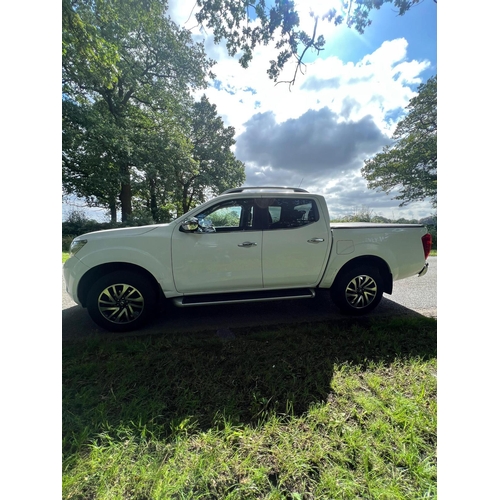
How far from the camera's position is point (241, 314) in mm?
3840

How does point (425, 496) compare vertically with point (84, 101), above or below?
below

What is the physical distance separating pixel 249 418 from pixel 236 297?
5.55 ft

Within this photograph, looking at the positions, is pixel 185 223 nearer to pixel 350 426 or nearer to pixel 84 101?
pixel 350 426

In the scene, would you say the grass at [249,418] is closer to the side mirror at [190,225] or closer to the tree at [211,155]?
the side mirror at [190,225]

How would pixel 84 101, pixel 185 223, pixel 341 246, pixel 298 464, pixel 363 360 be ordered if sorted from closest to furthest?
pixel 298 464, pixel 363 360, pixel 185 223, pixel 341 246, pixel 84 101

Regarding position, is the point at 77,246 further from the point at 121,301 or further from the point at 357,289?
the point at 357,289

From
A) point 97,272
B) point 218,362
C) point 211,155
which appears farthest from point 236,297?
point 211,155

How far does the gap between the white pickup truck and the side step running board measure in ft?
0.05

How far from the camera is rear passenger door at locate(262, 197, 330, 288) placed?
3480mm

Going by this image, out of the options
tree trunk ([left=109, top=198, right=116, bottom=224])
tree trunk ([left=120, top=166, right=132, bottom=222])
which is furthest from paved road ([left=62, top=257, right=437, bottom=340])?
tree trunk ([left=109, top=198, right=116, bottom=224])

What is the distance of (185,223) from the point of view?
3.28 metres

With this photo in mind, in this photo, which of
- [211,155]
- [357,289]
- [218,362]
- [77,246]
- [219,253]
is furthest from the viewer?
[211,155]

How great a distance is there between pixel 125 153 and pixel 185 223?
47.9 feet

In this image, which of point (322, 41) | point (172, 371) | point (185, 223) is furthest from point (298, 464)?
point (322, 41)
